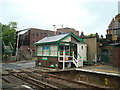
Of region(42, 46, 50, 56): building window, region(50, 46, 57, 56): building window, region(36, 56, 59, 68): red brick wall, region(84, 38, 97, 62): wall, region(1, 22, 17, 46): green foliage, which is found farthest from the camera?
region(1, 22, 17, 46): green foliage

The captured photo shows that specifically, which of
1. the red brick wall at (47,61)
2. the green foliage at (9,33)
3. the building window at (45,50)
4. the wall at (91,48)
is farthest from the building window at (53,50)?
the green foliage at (9,33)

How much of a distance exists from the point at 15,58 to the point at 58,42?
21.4 m

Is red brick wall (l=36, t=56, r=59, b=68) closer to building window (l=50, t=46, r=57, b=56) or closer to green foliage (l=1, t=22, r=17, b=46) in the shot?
building window (l=50, t=46, r=57, b=56)

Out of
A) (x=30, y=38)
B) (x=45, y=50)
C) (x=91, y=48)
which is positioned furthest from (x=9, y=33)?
(x=91, y=48)

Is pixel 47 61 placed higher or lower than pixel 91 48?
lower

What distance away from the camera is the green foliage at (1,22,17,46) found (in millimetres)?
40031

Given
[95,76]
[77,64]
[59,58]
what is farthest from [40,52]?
[95,76]

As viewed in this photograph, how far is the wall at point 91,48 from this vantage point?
18.1 metres

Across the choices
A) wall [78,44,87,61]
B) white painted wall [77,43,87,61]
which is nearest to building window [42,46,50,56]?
white painted wall [77,43,87,61]

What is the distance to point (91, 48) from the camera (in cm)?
1841

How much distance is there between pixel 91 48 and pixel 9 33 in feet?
96.6

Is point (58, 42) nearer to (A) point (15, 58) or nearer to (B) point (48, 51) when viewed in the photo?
(B) point (48, 51)

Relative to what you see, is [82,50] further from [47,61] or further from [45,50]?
[45,50]

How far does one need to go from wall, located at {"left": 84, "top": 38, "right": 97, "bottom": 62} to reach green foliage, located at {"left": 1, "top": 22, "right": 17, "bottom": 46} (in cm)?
2881
